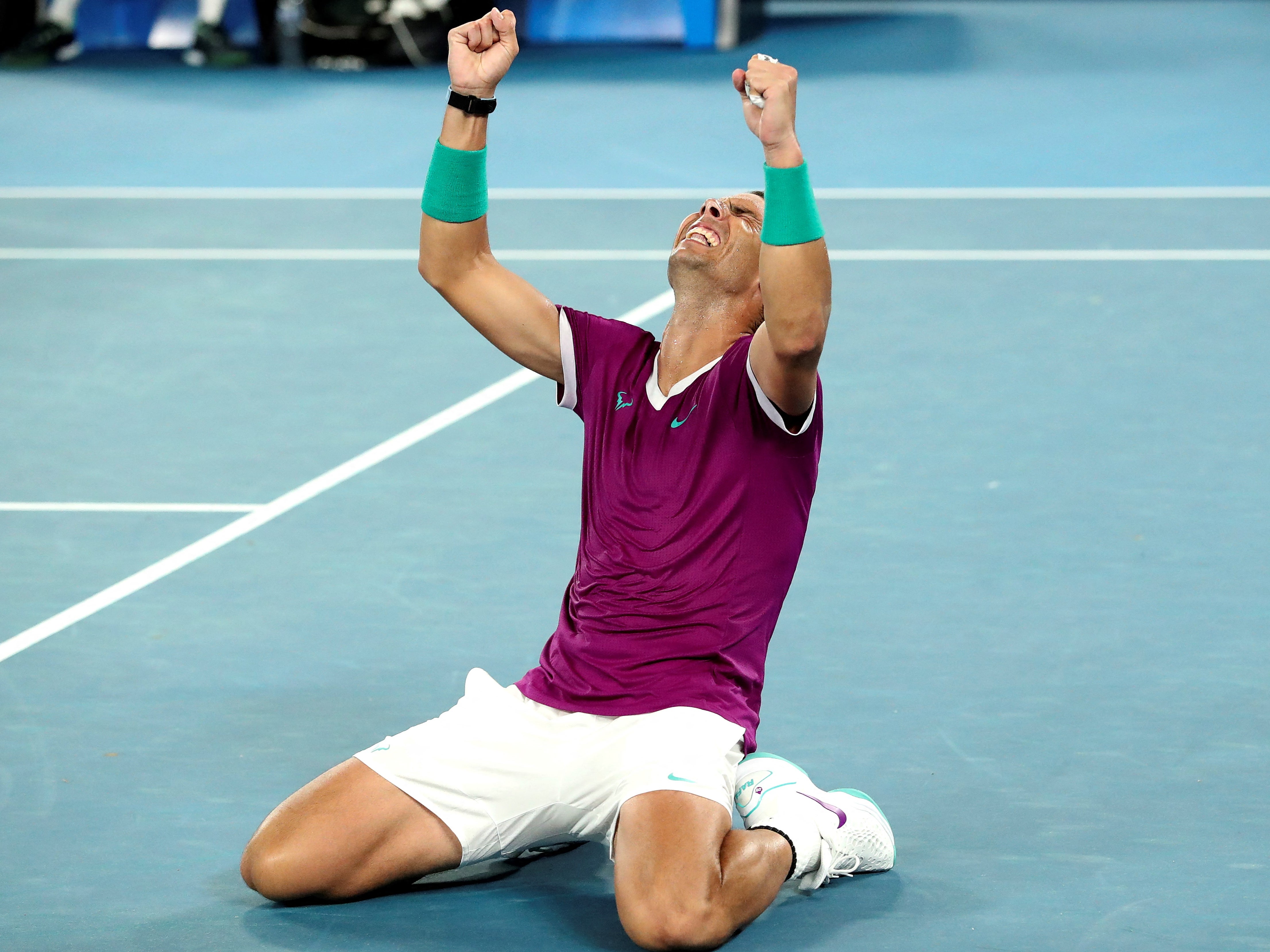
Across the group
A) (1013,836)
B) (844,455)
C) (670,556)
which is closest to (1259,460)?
(844,455)

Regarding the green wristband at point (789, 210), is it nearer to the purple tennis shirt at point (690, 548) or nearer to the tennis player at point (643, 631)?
the tennis player at point (643, 631)

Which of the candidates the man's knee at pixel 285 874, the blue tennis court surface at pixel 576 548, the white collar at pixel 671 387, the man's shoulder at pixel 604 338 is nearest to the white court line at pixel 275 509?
the blue tennis court surface at pixel 576 548

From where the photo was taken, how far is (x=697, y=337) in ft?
12.6

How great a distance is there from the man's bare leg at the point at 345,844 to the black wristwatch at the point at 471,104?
4.54ft

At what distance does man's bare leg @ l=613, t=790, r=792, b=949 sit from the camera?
133 inches

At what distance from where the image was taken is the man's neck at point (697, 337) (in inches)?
151

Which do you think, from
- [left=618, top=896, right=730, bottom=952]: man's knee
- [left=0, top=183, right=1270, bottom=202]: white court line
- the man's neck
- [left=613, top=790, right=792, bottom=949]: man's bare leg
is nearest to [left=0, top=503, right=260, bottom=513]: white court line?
the man's neck

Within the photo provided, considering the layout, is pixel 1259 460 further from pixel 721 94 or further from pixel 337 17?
pixel 337 17

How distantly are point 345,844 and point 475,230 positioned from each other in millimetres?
1293

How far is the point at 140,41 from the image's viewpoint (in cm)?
1495

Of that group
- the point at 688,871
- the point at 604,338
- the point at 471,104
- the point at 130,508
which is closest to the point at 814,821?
the point at 688,871

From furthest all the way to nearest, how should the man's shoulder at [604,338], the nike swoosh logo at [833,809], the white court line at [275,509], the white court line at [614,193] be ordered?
1. the white court line at [614,193]
2. the white court line at [275,509]
3. the man's shoulder at [604,338]
4. the nike swoosh logo at [833,809]

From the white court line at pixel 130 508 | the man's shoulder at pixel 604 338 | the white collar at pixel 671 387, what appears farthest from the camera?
the white court line at pixel 130 508

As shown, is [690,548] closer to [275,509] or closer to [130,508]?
[275,509]
